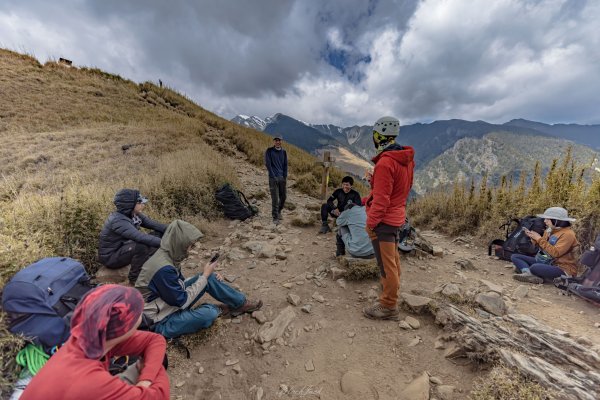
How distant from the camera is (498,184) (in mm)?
7898

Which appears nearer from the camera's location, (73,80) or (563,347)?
(563,347)

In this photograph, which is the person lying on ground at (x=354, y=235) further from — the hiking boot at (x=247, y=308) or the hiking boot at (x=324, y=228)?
the hiking boot at (x=247, y=308)

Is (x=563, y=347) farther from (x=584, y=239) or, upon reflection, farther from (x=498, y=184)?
(x=498, y=184)

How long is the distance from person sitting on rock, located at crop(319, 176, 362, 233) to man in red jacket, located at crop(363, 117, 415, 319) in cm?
244

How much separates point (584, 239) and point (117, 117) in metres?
20.2

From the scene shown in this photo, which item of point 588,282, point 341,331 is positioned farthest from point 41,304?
point 588,282

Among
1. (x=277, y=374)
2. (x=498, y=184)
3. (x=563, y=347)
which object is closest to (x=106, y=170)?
(x=277, y=374)

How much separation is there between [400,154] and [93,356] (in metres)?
3.25

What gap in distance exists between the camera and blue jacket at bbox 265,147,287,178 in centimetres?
706

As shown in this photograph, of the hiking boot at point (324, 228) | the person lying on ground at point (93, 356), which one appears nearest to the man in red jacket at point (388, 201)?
the person lying on ground at point (93, 356)

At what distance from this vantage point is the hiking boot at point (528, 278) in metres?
4.53

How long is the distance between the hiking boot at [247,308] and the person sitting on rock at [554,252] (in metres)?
4.62

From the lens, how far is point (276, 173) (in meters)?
7.13

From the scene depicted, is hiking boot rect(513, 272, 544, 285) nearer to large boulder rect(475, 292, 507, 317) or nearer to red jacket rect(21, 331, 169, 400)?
large boulder rect(475, 292, 507, 317)
